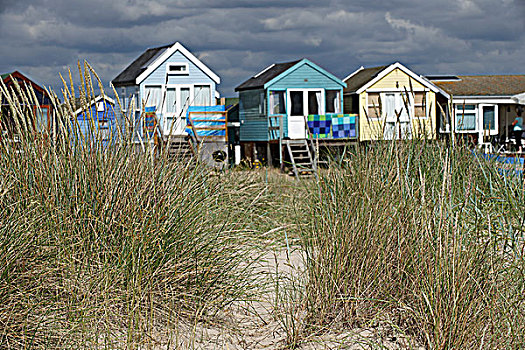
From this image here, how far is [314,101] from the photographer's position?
2512 cm

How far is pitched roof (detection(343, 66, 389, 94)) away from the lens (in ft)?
85.8

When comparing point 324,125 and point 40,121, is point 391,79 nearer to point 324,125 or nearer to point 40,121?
point 324,125

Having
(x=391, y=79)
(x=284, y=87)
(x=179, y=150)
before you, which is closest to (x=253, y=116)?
(x=284, y=87)

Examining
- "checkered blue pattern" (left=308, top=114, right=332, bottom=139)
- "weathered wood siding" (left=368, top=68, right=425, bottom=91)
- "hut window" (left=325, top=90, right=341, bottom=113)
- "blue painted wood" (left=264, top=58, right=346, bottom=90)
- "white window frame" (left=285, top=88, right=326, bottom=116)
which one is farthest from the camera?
"weathered wood siding" (left=368, top=68, right=425, bottom=91)

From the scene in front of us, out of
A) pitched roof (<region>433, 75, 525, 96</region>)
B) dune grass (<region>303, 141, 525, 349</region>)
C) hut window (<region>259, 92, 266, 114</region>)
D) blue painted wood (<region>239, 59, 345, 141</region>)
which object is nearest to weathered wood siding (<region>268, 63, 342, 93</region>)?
blue painted wood (<region>239, 59, 345, 141</region>)

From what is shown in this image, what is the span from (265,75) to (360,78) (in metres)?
4.47

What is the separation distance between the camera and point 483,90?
1120 inches

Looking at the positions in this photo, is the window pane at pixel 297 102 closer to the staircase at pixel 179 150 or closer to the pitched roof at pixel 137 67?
the pitched roof at pixel 137 67

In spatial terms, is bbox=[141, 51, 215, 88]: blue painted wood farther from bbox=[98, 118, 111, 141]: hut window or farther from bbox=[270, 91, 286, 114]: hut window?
bbox=[98, 118, 111, 141]: hut window

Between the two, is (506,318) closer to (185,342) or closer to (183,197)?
(185,342)

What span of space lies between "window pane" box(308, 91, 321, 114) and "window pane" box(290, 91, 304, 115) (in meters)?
0.35

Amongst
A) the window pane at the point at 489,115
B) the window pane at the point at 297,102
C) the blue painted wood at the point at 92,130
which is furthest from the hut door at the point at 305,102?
the blue painted wood at the point at 92,130

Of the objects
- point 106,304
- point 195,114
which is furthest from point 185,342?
point 195,114

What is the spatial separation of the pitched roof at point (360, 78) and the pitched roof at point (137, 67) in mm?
7548
